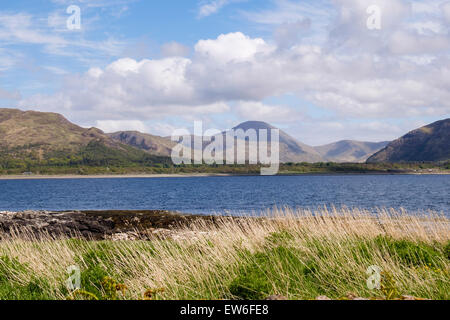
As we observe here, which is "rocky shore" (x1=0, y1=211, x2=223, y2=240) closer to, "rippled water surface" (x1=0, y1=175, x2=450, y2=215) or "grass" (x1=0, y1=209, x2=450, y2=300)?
"rippled water surface" (x1=0, y1=175, x2=450, y2=215)

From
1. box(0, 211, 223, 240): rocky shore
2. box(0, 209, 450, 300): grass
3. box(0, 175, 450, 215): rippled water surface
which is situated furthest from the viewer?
box(0, 175, 450, 215): rippled water surface

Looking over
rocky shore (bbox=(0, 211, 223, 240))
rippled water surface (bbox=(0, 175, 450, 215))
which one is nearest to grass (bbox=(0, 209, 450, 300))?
rippled water surface (bbox=(0, 175, 450, 215))

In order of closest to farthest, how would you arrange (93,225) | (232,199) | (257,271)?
1. (257,271)
2. (93,225)
3. (232,199)

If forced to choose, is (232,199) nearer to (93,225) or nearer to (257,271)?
(93,225)

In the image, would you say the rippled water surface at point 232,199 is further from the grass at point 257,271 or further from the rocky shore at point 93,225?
the grass at point 257,271

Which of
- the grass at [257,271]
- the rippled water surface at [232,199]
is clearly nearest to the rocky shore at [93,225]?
the rippled water surface at [232,199]

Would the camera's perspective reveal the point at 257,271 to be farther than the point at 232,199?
No

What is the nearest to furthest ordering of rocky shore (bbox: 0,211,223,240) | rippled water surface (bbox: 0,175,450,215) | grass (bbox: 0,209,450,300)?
grass (bbox: 0,209,450,300)
rocky shore (bbox: 0,211,223,240)
rippled water surface (bbox: 0,175,450,215)

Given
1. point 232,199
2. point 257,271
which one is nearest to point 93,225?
point 257,271

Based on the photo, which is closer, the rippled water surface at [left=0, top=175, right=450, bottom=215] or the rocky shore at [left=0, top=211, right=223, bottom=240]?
the rocky shore at [left=0, top=211, right=223, bottom=240]

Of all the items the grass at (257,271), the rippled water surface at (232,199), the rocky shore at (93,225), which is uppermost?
the grass at (257,271)

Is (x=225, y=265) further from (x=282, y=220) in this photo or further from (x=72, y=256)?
(x=282, y=220)

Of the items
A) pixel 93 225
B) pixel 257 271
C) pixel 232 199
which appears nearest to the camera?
pixel 257 271
